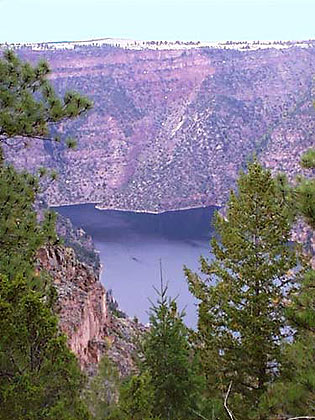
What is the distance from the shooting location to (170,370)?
23.4ft

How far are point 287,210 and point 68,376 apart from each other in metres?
2.99

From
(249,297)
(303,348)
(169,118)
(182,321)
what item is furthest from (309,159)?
(169,118)

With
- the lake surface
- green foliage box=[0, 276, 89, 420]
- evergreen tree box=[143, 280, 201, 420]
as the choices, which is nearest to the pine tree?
evergreen tree box=[143, 280, 201, 420]

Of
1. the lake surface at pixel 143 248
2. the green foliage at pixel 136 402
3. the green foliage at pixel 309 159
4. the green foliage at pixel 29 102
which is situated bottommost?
the green foliage at pixel 136 402

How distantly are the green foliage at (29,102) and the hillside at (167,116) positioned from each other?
235 feet

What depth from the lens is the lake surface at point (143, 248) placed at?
3931 cm

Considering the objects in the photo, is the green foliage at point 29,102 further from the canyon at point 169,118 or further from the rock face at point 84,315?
the canyon at point 169,118

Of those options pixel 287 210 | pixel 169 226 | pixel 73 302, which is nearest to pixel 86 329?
pixel 73 302

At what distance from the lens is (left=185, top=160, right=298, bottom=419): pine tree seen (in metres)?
7.74

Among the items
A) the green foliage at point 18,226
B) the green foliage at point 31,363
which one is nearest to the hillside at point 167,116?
the green foliage at point 18,226

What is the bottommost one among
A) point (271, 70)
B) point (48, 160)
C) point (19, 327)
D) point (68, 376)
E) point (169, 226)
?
point (68, 376)

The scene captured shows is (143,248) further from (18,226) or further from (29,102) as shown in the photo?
(29,102)

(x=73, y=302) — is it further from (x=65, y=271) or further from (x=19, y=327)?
(x=19, y=327)

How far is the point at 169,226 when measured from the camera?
66.2 meters
